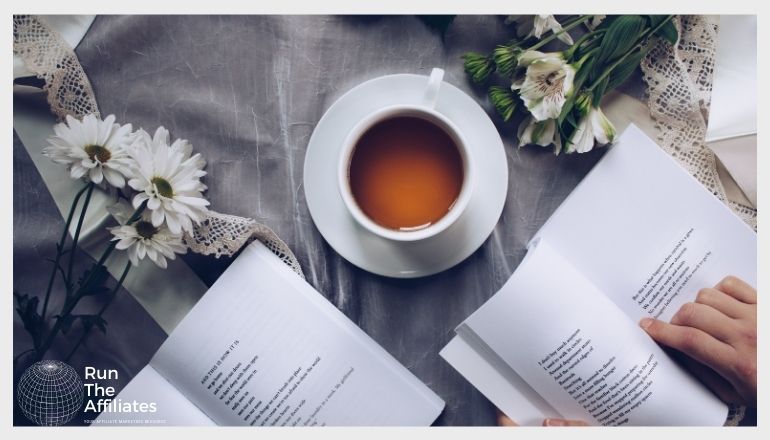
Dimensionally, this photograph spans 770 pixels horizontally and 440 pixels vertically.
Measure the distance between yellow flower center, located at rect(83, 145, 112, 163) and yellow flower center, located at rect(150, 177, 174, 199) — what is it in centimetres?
8

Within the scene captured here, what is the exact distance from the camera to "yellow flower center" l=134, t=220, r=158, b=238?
0.64 m

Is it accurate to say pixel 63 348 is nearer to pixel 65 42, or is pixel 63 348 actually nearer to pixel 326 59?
pixel 65 42

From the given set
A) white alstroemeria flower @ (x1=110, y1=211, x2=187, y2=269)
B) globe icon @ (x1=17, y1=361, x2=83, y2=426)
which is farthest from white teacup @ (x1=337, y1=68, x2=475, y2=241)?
globe icon @ (x1=17, y1=361, x2=83, y2=426)

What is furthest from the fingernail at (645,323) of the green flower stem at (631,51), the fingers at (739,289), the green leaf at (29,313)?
the green leaf at (29,313)

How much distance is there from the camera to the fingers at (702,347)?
2.13 feet

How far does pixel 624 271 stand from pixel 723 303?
0.43 ft

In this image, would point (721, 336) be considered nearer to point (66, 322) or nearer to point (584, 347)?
point (584, 347)

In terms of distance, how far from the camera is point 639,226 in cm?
68

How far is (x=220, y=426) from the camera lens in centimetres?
66

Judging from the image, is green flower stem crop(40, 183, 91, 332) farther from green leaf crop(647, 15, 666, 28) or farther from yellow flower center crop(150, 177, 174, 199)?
green leaf crop(647, 15, 666, 28)

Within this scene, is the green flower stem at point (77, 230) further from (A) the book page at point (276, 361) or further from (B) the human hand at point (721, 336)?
(B) the human hand at point (721, 336)
